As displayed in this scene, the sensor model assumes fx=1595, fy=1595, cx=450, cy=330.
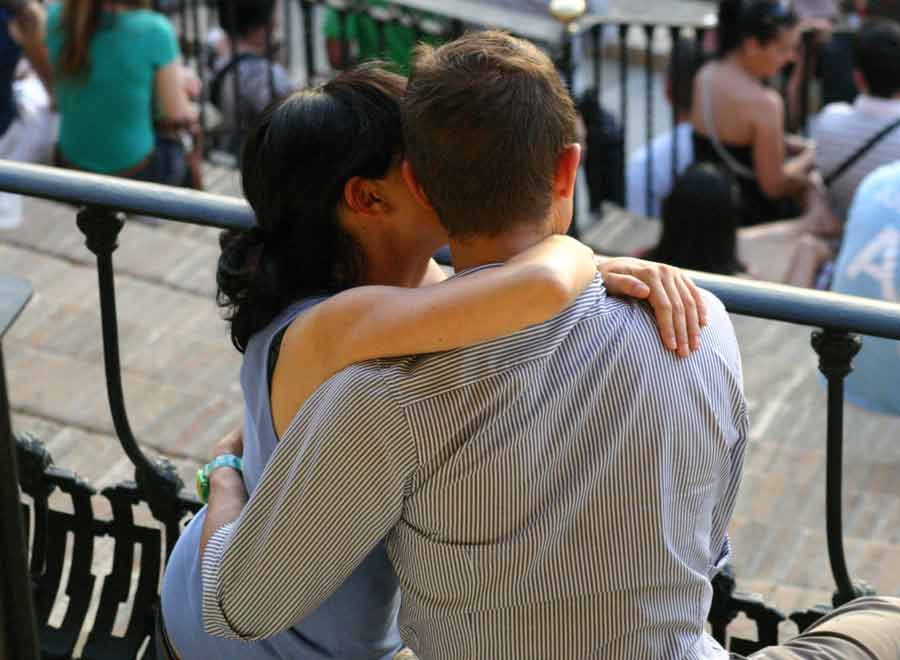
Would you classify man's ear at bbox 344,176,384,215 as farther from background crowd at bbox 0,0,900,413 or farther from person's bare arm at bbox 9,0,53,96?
person's bare arm at bbox 9,0,53,96

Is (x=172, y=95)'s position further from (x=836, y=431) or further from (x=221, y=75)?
(x=836, y=431)

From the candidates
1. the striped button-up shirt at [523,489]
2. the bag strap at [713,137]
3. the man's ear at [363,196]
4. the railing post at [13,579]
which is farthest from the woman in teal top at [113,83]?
the railing post at [13,579]

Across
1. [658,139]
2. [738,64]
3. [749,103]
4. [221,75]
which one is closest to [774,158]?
[749,103]

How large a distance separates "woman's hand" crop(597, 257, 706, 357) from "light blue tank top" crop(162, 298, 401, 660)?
0.46 meters

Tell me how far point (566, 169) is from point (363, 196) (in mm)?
375

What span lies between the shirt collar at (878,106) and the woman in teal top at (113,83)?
273cm

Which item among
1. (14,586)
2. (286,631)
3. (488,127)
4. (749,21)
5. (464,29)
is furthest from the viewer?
(749,21)

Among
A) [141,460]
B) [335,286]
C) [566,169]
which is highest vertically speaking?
[566,169]

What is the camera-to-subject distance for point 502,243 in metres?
2.01

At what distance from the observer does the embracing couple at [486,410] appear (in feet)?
6.44

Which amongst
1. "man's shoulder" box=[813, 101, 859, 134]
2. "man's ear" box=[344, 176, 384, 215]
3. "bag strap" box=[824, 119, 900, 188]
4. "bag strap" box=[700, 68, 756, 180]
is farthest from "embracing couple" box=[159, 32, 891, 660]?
"bag strap" box=[700, 68, 756, 180]

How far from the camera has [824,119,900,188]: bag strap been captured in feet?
20.4

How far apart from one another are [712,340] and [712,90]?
5003mm

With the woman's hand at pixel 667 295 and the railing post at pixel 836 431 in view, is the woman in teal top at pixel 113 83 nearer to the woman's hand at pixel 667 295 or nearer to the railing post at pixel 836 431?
the railing post at pixel 836 431
